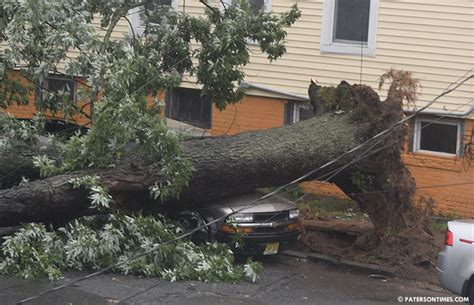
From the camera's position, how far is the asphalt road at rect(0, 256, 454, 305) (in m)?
7.71

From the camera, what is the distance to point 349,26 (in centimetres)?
1395

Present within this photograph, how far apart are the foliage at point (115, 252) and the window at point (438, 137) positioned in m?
5.51

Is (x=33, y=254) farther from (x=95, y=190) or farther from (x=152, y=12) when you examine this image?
(x=152, y=12)

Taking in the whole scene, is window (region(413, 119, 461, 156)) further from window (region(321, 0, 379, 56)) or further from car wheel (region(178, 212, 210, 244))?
car wheel (region(178, 212, 210, 244))

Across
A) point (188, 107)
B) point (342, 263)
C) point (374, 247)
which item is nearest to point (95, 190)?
point (342, 263)

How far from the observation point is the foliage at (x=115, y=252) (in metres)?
8.32

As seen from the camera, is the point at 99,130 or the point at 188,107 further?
the point at 188,107

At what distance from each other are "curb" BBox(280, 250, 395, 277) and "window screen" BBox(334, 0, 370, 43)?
4.83 m

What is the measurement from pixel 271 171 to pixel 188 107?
6146mm

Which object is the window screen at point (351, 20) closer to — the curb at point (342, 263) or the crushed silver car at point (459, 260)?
the curb at point (342, 263)

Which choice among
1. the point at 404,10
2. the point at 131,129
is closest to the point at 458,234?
the point at 131,129

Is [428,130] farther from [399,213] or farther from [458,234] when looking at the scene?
[458,234]

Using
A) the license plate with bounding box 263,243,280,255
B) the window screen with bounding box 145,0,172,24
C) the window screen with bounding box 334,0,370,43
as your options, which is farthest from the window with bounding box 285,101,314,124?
the license plate with bounding box 263,243,280,255

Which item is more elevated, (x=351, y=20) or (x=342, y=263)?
(x=351, y=20)
